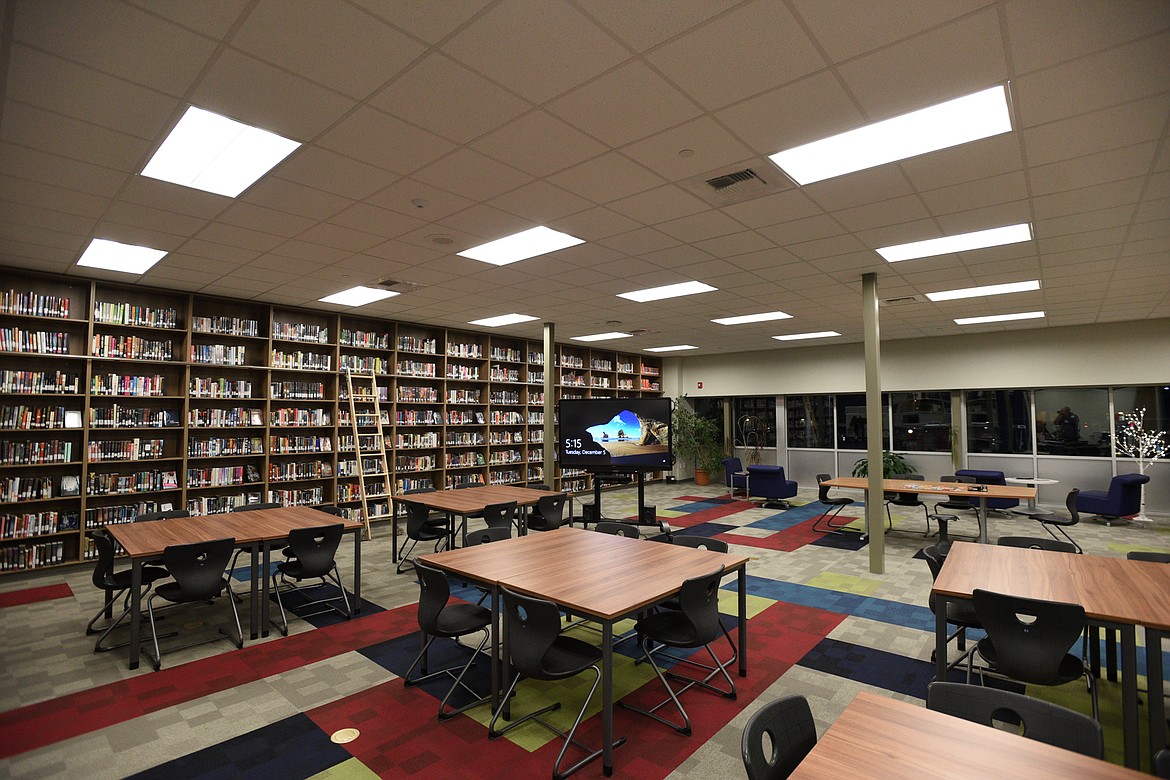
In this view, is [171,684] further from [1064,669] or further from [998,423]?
[998,423]

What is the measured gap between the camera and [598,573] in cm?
344

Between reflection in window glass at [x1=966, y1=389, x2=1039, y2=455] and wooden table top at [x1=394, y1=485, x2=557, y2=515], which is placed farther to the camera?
reflection in window glass at [x1=966, y1=389, x2=1039, y2=455]

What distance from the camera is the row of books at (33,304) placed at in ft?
19.6

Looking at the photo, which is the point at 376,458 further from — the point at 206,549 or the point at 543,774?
the point at 543,774

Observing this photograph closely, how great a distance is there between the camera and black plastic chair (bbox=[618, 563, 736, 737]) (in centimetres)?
304

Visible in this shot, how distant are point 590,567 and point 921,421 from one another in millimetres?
10955

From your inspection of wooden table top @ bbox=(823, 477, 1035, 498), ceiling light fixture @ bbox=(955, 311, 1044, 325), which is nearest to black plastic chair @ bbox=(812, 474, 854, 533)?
wooden table top @ bbox=(823, 477, 1035, 498)

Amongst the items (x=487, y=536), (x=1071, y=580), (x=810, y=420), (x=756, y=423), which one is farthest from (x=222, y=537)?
(x=810, y=420)

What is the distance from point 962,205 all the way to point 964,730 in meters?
3.88

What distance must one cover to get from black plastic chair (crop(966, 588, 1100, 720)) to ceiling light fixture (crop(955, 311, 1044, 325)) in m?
7.47

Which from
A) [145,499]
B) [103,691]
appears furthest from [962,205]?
[145,499]

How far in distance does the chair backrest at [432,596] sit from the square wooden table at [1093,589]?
2763 millimetres

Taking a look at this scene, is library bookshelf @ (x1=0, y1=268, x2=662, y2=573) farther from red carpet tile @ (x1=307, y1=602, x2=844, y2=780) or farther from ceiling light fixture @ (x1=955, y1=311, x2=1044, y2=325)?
ceiling light fixture @ (x1=955, y1=311, x2=1044, y2=325)

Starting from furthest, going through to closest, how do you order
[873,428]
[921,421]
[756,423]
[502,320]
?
[756,423], [921,421], [502,320], [873,428]
